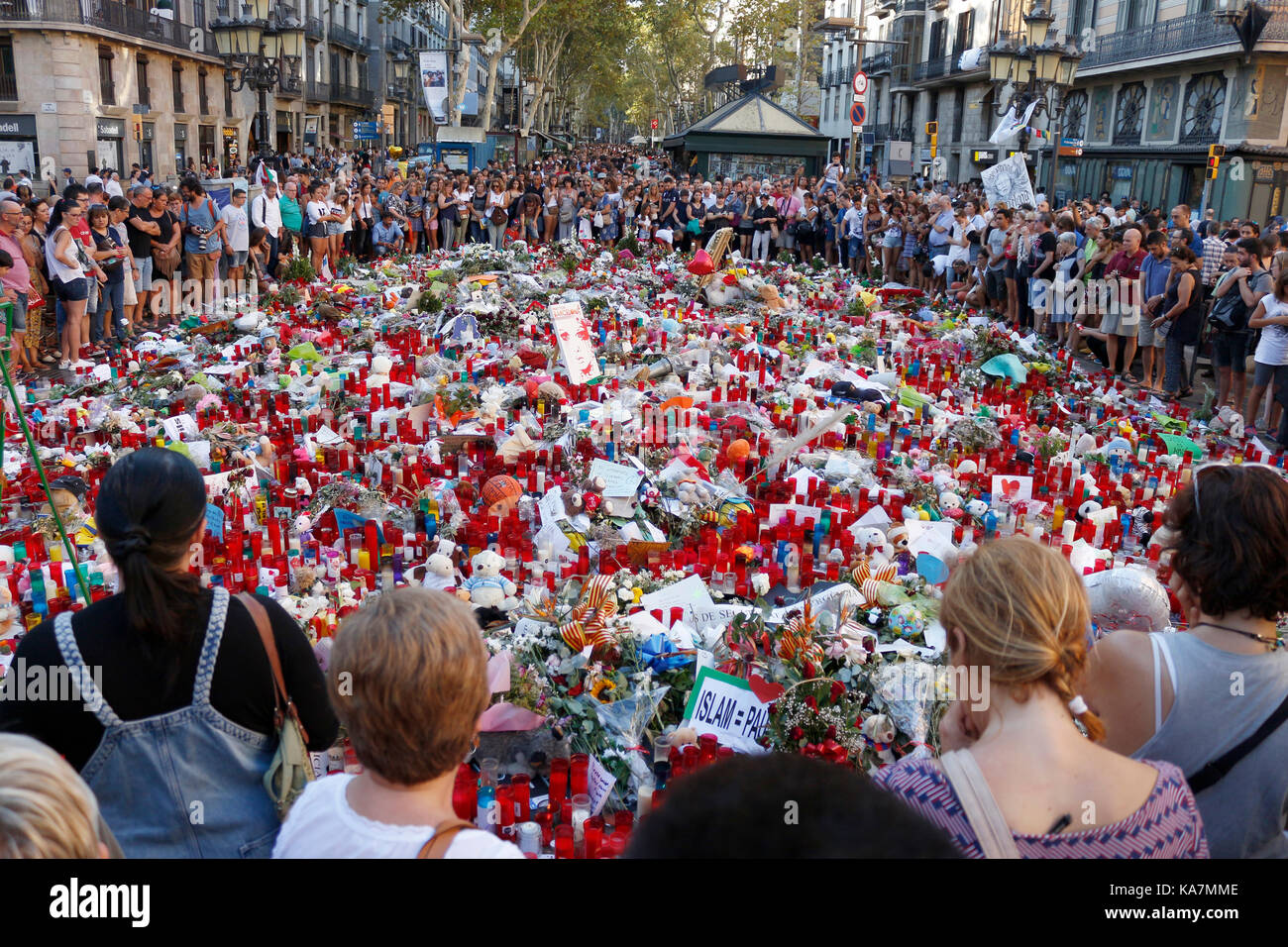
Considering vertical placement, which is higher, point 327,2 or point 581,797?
point 327,2

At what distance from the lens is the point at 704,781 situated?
128 centimetres

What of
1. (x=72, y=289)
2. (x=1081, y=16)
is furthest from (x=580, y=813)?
(x=1081, y=16)

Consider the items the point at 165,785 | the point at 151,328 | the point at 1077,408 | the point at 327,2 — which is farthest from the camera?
the point at 327,2

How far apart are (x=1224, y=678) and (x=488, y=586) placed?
10.1 ft

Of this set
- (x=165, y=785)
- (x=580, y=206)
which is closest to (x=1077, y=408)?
(x=165, y=785)

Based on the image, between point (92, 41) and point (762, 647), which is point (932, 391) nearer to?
point (762, 647)

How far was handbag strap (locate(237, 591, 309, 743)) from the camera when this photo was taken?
7.18ft

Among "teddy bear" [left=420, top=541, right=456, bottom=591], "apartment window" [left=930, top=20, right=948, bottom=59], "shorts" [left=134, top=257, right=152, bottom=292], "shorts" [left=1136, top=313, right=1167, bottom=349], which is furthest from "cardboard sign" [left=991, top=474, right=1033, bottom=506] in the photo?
"apartment window" [left=930, top=20, right=948, bottom=59]

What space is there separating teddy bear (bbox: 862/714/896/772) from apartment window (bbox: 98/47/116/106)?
33.8m

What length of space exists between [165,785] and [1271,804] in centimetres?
226

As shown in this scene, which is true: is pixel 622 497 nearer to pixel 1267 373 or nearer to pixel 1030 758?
pixel 1030 758

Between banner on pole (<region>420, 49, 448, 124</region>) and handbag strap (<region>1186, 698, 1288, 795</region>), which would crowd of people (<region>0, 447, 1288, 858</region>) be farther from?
banner on pole (<region>420, 49, 448, 124</region>)

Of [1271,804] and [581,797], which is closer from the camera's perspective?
[1271,804]

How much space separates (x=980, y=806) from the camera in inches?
69.2
